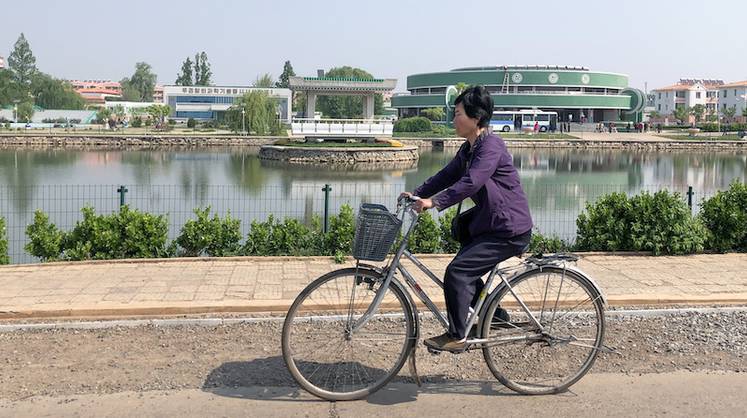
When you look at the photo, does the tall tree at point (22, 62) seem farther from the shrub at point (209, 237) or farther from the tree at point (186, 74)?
the shrub at point (209, 237)

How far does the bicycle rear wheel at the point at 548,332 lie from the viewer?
180 inches

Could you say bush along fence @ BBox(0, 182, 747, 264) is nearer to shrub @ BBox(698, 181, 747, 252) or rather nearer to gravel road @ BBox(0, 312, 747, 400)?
shrub @ BBox(698, 181, 747, 252)

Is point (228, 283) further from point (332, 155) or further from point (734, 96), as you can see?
point (734, 96)

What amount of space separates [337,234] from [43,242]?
3.46 meters

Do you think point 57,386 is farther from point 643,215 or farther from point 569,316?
point 643,215

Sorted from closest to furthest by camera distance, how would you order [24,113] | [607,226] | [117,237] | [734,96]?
[117,237] → [607,226] → [24,113] → [734,96]

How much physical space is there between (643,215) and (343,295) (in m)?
6.04

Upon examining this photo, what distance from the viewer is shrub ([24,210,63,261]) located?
29.4 feet

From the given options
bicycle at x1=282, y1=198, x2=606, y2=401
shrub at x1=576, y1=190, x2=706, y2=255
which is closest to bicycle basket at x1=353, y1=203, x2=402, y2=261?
bicycle at x1=282, y1=198, x2=606, y2=401

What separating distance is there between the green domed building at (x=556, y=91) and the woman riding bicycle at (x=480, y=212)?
295 ft

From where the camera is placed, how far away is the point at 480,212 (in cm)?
446

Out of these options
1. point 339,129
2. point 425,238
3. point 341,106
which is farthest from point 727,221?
point 341,106

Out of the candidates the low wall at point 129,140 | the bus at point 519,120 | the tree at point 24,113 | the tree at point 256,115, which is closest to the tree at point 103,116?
the tree at point 24,113

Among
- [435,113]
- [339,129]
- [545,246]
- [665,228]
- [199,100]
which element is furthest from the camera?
[199,100]
